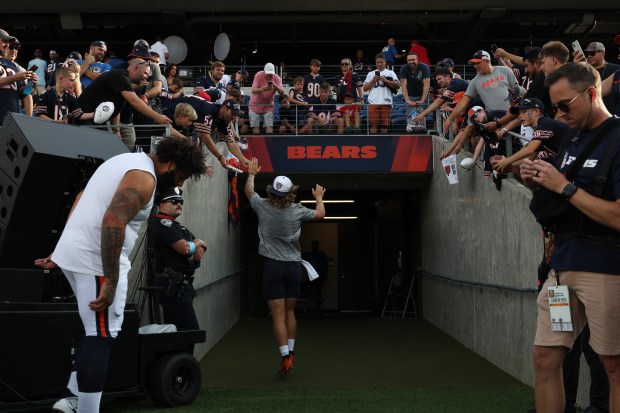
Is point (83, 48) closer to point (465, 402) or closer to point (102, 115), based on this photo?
point (102, 115)

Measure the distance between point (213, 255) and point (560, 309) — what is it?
7956 mm

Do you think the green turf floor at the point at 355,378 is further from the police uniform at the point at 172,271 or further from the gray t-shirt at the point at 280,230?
the gray t-shirt at the point at 280,230

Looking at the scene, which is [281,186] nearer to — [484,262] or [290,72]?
[484,262]

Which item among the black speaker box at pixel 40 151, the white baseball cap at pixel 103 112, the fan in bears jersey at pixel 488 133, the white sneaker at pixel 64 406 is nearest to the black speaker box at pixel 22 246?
the black speaker box at pixel 40 151

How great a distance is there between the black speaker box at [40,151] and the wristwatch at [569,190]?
3.63 m

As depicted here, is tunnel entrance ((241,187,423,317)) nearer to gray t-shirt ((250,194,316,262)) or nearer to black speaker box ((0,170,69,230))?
gray t-shirt ((250,194,316,262))

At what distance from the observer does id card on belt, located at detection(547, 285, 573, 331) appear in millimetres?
4055

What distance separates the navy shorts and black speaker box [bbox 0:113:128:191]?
2862mm

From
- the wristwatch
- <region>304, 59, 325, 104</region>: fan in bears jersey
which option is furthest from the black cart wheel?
<region>304, 59, 325, 104</region>: fan in bears jersey

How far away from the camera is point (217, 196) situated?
1205cm

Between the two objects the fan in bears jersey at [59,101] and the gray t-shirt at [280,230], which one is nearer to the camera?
the gray t-shirt at [280,230]

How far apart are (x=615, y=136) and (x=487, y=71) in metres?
6.14

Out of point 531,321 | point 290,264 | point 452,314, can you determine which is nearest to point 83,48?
point 452,314

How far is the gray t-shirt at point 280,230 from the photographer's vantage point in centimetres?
879
